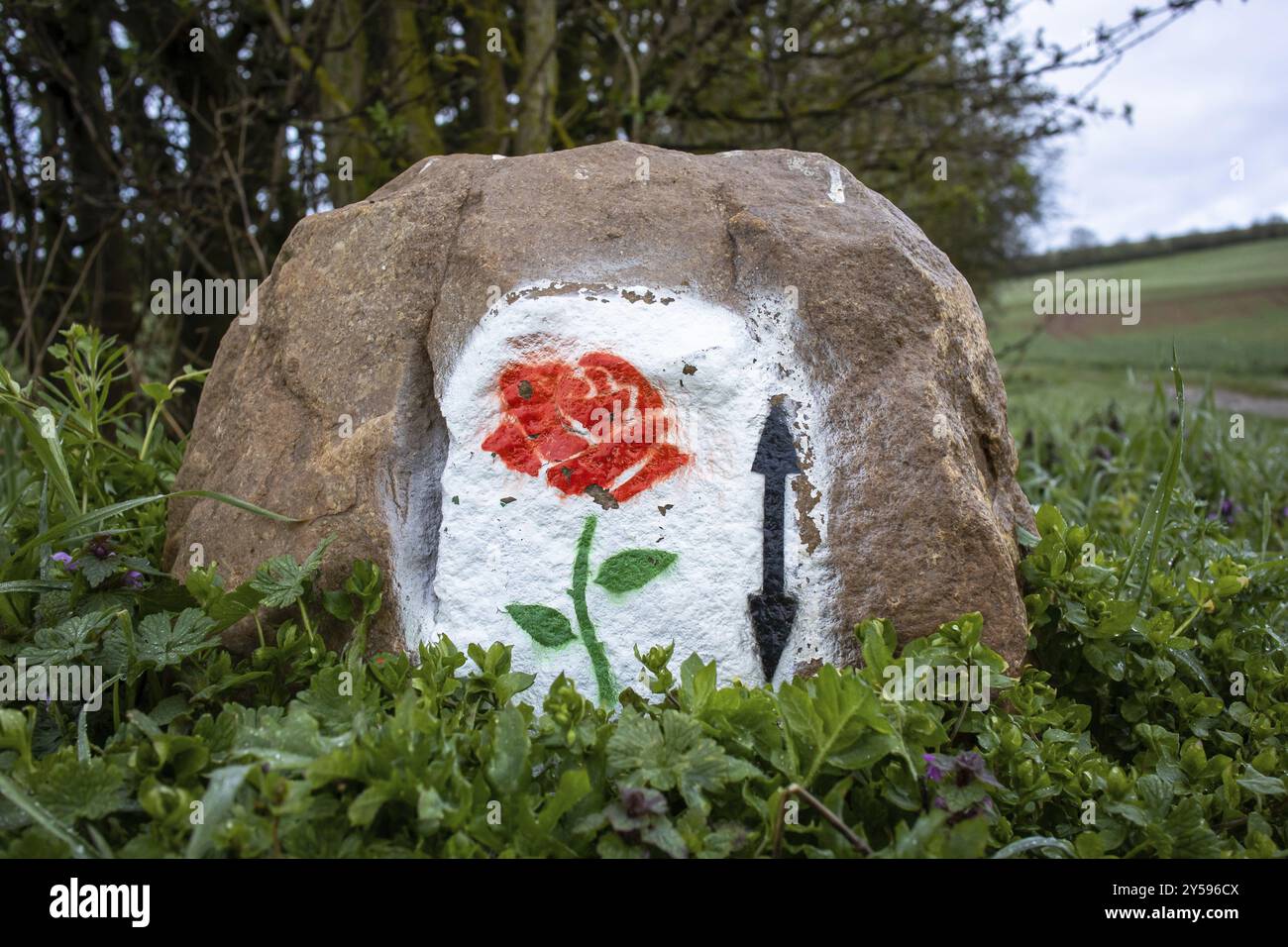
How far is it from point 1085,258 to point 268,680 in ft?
55.3

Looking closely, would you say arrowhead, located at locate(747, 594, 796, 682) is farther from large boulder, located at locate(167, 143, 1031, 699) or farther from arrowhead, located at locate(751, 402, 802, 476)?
arrowhead, located at locate(751, 402, 802, 476)

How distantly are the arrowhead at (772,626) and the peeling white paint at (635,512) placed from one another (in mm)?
19

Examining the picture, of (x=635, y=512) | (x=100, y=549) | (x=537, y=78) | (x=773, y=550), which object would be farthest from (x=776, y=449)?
(x=537, y=78)

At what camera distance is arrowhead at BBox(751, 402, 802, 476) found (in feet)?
7.56

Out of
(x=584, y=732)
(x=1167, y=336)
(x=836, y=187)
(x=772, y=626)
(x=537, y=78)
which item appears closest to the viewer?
(x=584, y=732)

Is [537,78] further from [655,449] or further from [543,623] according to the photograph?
[543,623]

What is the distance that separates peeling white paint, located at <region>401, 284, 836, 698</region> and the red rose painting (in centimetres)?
2

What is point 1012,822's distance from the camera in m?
1.97

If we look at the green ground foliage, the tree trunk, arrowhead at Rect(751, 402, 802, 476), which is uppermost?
the tree trunk

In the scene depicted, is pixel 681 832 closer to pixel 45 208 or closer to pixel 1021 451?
pixel 1021 451

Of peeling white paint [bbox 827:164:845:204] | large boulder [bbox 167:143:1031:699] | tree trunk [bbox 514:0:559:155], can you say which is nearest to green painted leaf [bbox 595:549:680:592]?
large boulder [bbox 167:143:1031:699]

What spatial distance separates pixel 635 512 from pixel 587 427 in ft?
0.72

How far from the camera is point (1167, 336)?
8.31m
